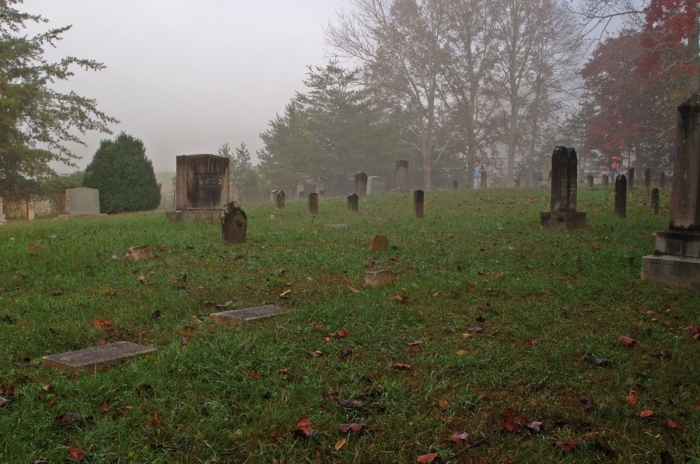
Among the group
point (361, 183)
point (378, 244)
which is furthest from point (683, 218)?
point (361, 183)

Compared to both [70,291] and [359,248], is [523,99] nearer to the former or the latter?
[359,248]

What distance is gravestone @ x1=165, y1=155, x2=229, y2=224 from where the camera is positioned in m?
14.3

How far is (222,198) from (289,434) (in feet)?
40.9

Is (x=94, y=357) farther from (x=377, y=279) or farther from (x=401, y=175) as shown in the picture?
(x=401, y=175)

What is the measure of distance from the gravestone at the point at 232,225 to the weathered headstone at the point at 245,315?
4.79m

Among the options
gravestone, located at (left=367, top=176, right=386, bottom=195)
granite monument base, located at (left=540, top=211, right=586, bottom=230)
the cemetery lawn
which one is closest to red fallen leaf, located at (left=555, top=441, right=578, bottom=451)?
the cemetery lawn

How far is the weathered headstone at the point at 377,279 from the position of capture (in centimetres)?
666

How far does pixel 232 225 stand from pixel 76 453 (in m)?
7.36

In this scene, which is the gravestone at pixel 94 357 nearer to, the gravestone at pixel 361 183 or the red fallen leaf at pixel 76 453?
the red fallen leaf at pixel 76 453

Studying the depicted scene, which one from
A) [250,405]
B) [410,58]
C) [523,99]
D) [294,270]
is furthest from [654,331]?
[523,99]

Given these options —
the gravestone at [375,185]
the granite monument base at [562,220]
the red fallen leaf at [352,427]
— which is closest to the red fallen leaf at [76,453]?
the red fallen leaf at [352,427]

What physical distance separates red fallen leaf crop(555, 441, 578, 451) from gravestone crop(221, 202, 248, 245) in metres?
7.77

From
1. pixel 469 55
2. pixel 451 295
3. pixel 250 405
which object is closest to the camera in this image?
pixel 250 405

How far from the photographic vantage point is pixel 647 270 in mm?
7141
